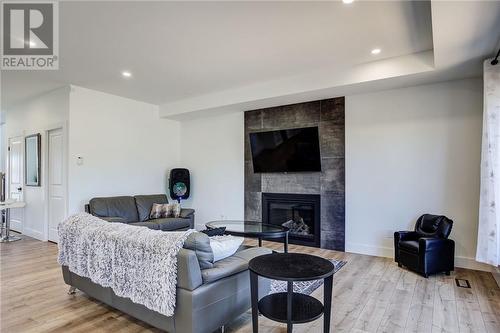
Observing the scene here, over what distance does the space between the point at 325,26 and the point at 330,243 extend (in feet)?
11.1

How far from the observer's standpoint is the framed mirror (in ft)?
18.5

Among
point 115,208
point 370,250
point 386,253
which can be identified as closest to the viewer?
point 386,253

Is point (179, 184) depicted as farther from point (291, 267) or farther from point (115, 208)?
point (291, 267)

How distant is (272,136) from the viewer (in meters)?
5.48

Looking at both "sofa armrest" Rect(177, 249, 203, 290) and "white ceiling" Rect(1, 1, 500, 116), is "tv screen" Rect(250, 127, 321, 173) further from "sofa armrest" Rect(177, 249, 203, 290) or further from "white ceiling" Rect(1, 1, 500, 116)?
"sofa armrest" Rect(177, 249, 203, 290)

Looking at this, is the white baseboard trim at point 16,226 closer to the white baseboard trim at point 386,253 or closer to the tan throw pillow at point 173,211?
the tan throw pillow at point 173,211

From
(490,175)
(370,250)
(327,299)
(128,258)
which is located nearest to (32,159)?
(128,258)

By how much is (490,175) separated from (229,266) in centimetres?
300

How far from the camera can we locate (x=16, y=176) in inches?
257

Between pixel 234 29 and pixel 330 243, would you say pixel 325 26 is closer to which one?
pixel 234 29

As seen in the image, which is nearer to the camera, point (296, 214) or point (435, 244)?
point (435, 244)

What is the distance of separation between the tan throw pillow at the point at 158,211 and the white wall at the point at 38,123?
2.11m

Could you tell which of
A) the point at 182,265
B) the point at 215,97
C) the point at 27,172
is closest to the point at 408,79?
the point at 215,97

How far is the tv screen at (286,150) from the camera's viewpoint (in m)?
5.03
